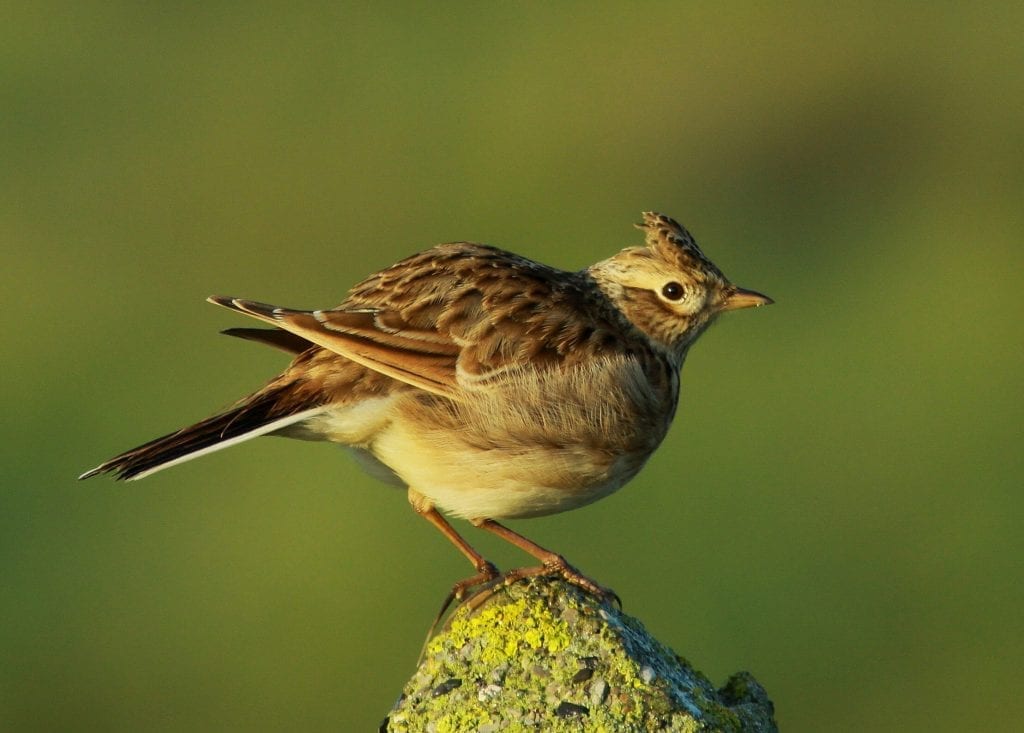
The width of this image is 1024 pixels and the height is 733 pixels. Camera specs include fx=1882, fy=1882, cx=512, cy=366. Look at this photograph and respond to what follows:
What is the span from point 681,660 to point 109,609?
1136 cm

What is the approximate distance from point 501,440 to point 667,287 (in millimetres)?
1317

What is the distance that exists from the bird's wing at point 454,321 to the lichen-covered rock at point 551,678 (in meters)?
1.26

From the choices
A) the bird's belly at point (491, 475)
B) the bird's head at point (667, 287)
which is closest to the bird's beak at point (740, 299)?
the bird's head at point (667, 287)

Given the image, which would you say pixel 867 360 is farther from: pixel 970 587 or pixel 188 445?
pixel 188 445

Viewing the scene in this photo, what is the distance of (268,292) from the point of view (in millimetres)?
21469

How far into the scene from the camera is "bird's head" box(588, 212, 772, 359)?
8789mm

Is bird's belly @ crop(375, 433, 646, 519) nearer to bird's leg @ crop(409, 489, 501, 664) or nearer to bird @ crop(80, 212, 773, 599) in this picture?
bird @ crop(80, 212, 773, 599)

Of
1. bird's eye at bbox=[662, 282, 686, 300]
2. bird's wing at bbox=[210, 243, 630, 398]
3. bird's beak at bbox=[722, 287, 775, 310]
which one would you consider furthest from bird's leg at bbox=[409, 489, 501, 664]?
bird's beak at bbox=[722, 287, 775, 310]

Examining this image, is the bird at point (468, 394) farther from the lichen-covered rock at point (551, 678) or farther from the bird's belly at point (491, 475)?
the lichen-covered rock at point (551, 678)

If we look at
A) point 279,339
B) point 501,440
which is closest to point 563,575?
point 501,440

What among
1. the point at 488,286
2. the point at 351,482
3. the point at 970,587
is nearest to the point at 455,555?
the point at 351,482

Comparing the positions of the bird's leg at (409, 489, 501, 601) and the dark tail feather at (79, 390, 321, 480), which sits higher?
the dark tail feather at (79, 390, 321, 480)

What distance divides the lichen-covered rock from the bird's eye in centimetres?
223

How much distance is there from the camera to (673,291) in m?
8.80
